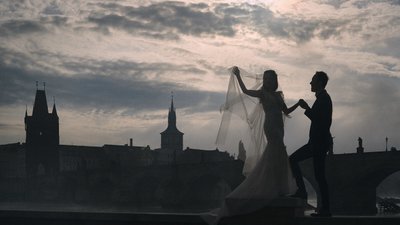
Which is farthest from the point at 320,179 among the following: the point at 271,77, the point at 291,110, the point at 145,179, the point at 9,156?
the point at 9,156

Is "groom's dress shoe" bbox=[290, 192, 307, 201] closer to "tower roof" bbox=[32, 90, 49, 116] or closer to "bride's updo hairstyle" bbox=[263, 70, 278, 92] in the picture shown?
"bride's updo hairstyle" bbox=[263, 70, 278, 92]

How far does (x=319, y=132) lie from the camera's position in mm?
7504

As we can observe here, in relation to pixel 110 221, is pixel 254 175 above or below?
above

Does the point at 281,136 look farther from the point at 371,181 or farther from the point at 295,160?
the point at 371,181

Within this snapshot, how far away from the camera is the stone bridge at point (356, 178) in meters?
48.7

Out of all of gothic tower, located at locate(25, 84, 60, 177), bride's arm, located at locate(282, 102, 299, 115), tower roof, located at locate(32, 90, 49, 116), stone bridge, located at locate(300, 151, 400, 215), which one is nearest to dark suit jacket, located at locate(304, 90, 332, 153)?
bride's arm, located at locate(282, 102, 299, 115)

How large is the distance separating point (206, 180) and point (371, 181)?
2213 cm

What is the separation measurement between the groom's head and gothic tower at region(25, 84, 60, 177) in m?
113

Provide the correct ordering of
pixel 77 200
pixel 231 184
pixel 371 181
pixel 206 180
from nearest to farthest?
pixel 371 181, pixel 231 184, pixel 206 180, pixel 77 200

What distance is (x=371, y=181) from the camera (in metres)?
51.7

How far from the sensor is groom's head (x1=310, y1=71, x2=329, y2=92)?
7.70 metres

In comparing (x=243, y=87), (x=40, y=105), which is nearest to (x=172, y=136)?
(x=40, y=105)

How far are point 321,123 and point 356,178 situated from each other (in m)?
44.0

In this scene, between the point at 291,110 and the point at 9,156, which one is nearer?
the point at 291,110
